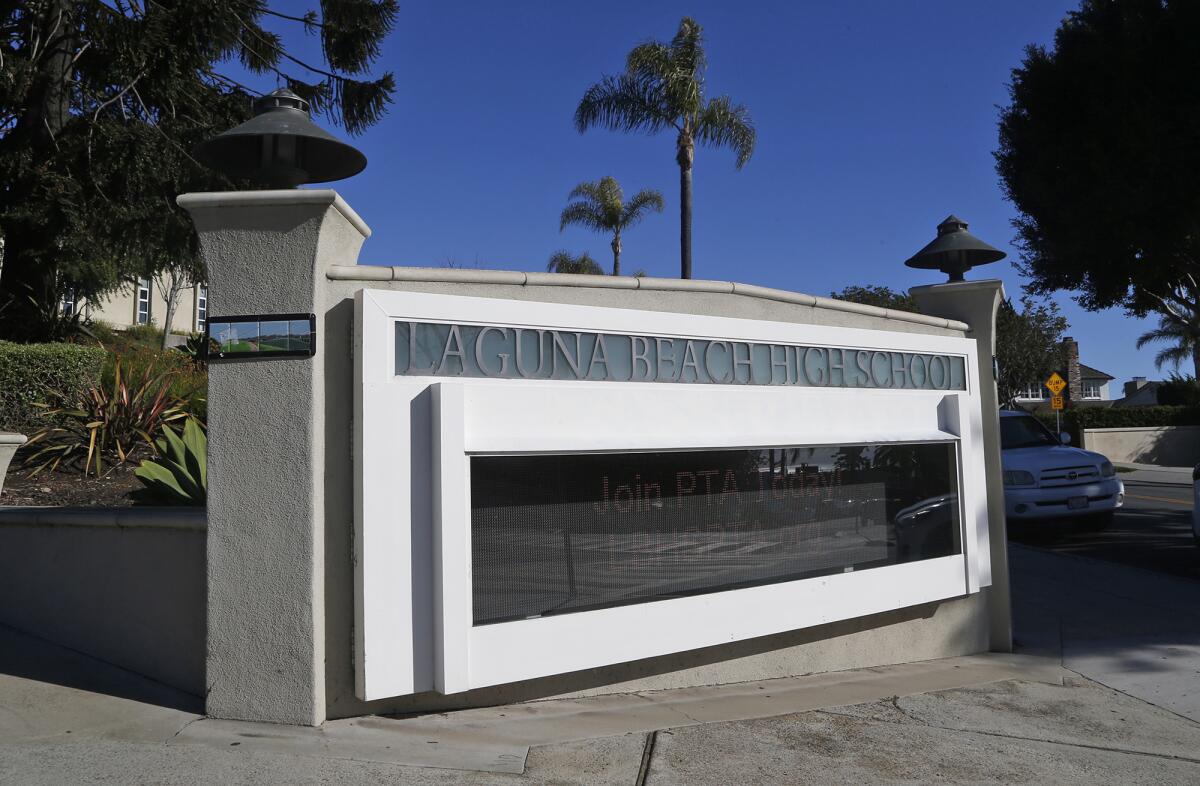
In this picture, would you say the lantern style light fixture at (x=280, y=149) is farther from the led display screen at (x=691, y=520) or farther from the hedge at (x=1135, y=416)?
the hedge at (x=1135, y=416)

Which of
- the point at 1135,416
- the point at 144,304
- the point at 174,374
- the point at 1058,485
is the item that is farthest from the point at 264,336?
the point at 144,304

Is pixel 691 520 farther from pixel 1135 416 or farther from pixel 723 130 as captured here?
pixel 1135 416

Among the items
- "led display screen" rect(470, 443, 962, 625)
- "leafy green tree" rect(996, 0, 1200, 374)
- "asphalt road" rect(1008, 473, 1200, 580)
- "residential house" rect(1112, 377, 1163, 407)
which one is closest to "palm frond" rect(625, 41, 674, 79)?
"leafy green tree" rect(996, 0, 1200, 374)

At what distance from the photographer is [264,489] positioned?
4531mm

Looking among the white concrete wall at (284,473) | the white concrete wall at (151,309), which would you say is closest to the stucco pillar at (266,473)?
the white concrete wall at (284,473)

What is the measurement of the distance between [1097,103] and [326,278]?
11.2m

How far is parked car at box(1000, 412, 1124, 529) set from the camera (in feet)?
40.7

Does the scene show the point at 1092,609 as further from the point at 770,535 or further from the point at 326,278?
the point at 326,278

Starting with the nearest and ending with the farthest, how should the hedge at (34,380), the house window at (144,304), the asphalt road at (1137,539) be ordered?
1. the hedge at (34,380)
2. the asphalt road at (1137,539)
3. the house window at (144,304)

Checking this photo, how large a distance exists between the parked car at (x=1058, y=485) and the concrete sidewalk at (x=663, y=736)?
618 centimetres

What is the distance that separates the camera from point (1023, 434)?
13805 mm

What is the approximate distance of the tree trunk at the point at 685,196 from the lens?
75.0 feet

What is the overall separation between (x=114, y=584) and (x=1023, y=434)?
492 inches

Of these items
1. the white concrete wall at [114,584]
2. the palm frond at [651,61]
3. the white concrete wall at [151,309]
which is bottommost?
the white concrete wall at [114,584]
